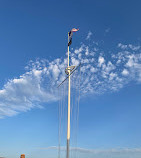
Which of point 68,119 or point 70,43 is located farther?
point 70,43

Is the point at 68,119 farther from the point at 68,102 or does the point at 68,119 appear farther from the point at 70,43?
the point at 70,43

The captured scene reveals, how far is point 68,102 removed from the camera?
88.5ft

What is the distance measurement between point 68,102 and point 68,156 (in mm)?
7512

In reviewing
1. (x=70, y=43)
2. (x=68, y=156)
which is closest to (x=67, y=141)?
(x=68, y=156)

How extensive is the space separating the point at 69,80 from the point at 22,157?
574 inches

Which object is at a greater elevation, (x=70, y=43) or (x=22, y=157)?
(x=70, y=43)

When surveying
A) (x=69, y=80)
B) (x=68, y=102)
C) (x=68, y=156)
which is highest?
(x=69, y=80)

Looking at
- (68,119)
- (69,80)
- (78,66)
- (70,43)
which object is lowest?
(68,119)

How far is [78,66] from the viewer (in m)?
28.7

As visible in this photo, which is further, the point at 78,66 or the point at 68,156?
the point at 78,66

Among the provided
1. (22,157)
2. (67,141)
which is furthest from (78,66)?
(22,157)

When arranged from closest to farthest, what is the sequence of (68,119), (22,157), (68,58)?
(22,157), (68,119), (68,58)

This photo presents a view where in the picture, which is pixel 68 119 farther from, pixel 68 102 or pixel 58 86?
pixel 58 86

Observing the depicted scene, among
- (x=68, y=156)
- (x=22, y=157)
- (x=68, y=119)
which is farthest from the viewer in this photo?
(x=68, y=119)
